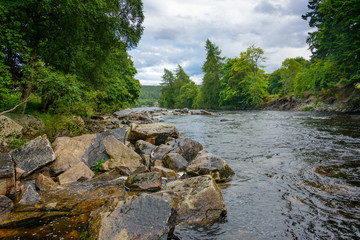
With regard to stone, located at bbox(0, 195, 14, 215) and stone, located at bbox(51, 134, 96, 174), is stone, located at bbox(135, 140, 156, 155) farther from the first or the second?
stone, located at bbox(0, 195, 14, 215)

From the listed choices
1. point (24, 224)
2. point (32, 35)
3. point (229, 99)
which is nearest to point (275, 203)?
point (24, 224)

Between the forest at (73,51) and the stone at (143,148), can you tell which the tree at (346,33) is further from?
the stone at (143,148)

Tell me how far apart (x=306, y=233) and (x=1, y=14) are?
38.4 ft

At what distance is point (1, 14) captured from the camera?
23.0ft

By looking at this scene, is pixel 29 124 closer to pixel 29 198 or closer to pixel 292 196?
pixel 29 198

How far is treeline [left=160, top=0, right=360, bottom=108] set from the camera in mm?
21734

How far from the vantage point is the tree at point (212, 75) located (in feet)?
187

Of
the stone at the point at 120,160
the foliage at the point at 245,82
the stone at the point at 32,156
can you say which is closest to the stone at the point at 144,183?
the stone at the point at 120,160

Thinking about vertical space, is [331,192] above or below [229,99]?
below

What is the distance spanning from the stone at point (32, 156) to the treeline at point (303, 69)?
2900 centimetres

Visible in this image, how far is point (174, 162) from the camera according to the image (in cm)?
676

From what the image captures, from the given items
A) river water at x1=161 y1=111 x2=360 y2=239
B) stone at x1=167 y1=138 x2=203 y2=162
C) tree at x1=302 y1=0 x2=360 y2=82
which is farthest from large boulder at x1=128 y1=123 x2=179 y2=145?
tree at x1=302 y1=0 x2=360 y2=82

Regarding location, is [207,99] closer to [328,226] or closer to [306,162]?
[306,162]

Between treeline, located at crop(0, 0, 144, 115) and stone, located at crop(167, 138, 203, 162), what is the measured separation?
Answer: 4939 millimetres
